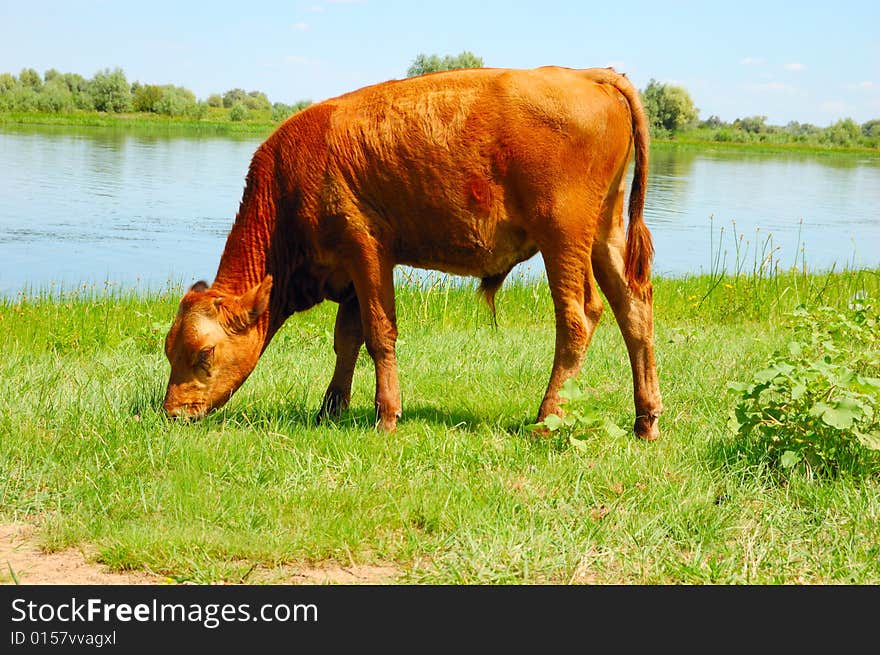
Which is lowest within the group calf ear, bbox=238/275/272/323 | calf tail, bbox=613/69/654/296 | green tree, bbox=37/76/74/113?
calf ear, bbox=238/275/272/323

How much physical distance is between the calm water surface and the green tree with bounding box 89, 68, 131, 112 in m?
22.5

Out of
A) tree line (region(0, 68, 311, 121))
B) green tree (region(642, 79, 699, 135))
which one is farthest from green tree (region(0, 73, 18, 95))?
green tree (region(642, 79, 699, 135))

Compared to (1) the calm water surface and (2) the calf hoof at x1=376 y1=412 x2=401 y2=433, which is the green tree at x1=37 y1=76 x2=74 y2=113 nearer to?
(1) the calm water surface

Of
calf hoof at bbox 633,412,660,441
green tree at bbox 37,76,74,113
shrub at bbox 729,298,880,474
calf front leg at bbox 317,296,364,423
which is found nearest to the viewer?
shrub at bbox 729,298,880,474

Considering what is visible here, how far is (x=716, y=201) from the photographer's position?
3391 centimetres

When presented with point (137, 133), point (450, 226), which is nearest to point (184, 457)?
point (450, 226)

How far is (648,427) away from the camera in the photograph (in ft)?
19.3

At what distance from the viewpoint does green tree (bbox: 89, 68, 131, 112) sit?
72.2m

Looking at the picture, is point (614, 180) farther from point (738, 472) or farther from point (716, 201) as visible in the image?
point (716, 201)

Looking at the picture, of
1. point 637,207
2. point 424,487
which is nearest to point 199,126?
point 637,207

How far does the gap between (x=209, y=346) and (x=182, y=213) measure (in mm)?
20177

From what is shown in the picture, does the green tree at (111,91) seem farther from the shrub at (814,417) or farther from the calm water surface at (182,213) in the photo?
the shrub at (814,417)

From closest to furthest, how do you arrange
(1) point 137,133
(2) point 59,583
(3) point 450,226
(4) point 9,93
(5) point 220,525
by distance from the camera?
(2) point 59,583
(5) point 220,525
(3) point 450,226
(1) point 137,133
(4) point 9,93
